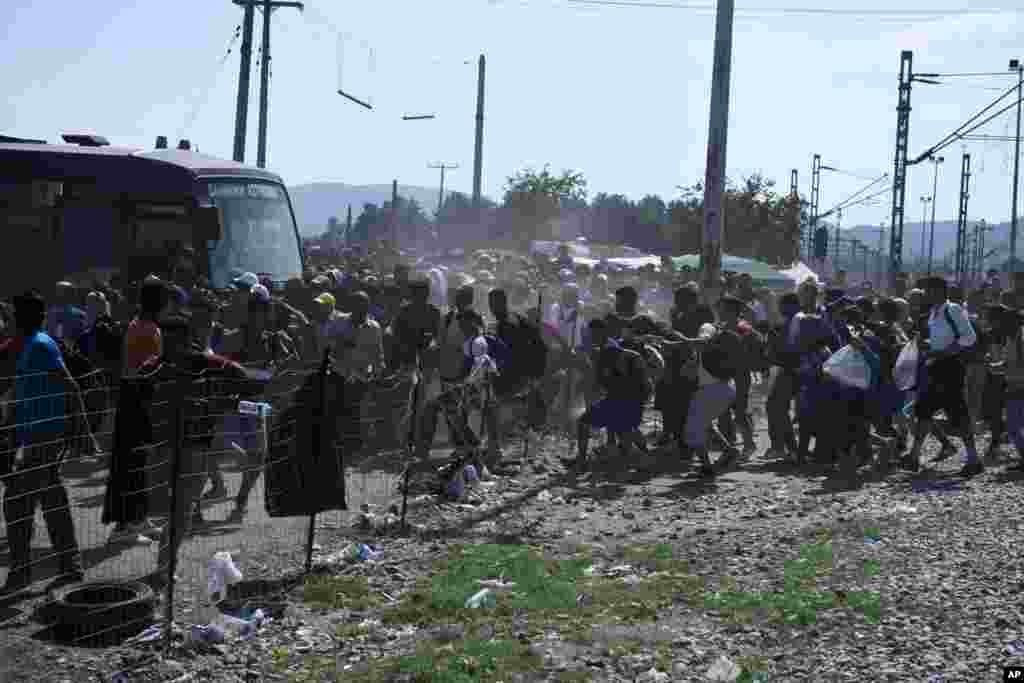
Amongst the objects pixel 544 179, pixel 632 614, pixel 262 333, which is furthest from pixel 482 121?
pixel 632 614

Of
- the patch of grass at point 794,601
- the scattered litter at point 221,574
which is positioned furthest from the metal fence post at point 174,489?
the patch of grass at point 794,601

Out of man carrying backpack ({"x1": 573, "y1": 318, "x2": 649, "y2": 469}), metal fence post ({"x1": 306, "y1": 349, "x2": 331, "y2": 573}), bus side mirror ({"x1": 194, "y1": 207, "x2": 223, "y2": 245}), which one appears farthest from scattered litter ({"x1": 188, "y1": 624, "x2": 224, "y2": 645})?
bus side mirror ({"x1": 194, "y1": 207, "x2": 223, "y2": 245})

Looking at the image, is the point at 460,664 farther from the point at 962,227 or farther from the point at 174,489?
the point at 962,227

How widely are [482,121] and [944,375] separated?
31.9m

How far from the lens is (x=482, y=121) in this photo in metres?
42.1

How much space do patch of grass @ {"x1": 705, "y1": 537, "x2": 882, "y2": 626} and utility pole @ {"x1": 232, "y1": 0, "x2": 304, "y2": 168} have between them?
1847 cm

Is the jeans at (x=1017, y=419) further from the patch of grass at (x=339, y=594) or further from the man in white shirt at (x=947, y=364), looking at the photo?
the patch of grass at (x=339, y=594)

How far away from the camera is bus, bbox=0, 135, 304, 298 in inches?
612

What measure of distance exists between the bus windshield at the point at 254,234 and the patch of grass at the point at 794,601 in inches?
379

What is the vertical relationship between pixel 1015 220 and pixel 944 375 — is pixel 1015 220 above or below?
above

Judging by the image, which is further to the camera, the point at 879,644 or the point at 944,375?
the point at 944,375

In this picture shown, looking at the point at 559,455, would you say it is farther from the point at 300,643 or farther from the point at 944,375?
the point at 300,643

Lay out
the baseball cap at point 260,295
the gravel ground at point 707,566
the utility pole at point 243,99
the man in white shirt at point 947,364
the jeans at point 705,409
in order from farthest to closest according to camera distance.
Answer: the utility pole at point 243,99
the jeans at point 705,409
the man in white shirt at point 947,364
the baseball cap at point 260,295
the gravel ground at point 707,566

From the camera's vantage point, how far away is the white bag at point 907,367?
11914 millimetres
